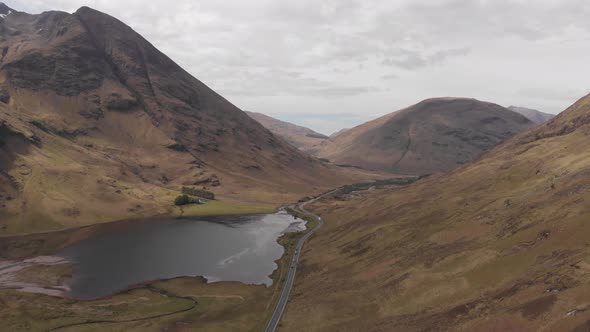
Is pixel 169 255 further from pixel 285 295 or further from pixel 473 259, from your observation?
pixel 473 259

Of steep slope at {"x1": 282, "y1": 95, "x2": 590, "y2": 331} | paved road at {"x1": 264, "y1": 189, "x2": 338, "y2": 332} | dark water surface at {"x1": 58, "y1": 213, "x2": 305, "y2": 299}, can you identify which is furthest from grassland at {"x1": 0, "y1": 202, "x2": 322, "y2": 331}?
steep slope at {"x1": 282, "y1": 95, "x2": 590, "y2": 331}

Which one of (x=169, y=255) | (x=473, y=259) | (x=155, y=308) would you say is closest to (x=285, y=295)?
(x=155, y=308)

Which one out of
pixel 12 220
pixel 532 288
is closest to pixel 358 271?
pixel 532 288

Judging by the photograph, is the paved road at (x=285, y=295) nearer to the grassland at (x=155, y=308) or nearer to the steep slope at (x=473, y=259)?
the grassland at (x=155, y=308)

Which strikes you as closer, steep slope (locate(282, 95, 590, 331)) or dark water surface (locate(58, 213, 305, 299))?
steep slope (locate(282, 95, 590, 331))

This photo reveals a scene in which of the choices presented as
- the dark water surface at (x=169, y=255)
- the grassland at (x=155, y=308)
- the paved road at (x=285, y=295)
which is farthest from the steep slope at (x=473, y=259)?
the dark water surface at (x=169, y=255)

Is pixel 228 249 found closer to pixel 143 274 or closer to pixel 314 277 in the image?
pixel 143 274

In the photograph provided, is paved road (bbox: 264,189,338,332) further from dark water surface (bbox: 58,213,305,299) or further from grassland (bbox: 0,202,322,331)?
dark water surface (bbox: 58,213,305,299)
